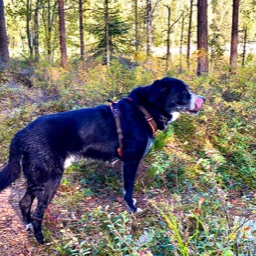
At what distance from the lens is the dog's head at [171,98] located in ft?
13.4

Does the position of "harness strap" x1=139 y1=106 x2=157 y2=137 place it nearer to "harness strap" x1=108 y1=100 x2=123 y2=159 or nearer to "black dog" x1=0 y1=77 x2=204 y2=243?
"black dog" x1=0 y1=77 x2=204 y2=243

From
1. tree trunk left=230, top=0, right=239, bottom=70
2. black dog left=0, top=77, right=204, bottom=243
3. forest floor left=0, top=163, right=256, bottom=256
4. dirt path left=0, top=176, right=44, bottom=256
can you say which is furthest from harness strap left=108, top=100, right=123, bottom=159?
tree trunk left=230, top=0, right=239, bottom=70

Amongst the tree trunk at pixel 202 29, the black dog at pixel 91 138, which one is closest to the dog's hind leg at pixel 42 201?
the black dog at pixel 91 138

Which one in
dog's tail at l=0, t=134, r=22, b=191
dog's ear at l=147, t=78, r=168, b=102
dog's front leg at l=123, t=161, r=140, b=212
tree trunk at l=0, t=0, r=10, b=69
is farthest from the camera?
tree trunk at l=0, t=0, r=10, b=69

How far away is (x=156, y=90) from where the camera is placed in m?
4.08

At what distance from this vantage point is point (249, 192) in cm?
450

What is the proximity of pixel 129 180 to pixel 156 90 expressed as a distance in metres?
1.15

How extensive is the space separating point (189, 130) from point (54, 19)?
77.7 ft

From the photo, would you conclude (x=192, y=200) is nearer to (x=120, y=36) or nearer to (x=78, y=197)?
(x=78, y=197)

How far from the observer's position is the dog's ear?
13.2 feet

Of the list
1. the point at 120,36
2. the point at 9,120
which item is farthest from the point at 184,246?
the point at 120,36

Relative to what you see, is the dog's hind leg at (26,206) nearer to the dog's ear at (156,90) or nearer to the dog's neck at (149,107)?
the dog's neck at (149,107)

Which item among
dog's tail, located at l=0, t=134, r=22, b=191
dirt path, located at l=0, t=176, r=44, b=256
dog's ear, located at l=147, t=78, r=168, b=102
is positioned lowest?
dirt path, located at l=0, t=176, r=44, b=256

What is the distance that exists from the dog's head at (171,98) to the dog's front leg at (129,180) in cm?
79
